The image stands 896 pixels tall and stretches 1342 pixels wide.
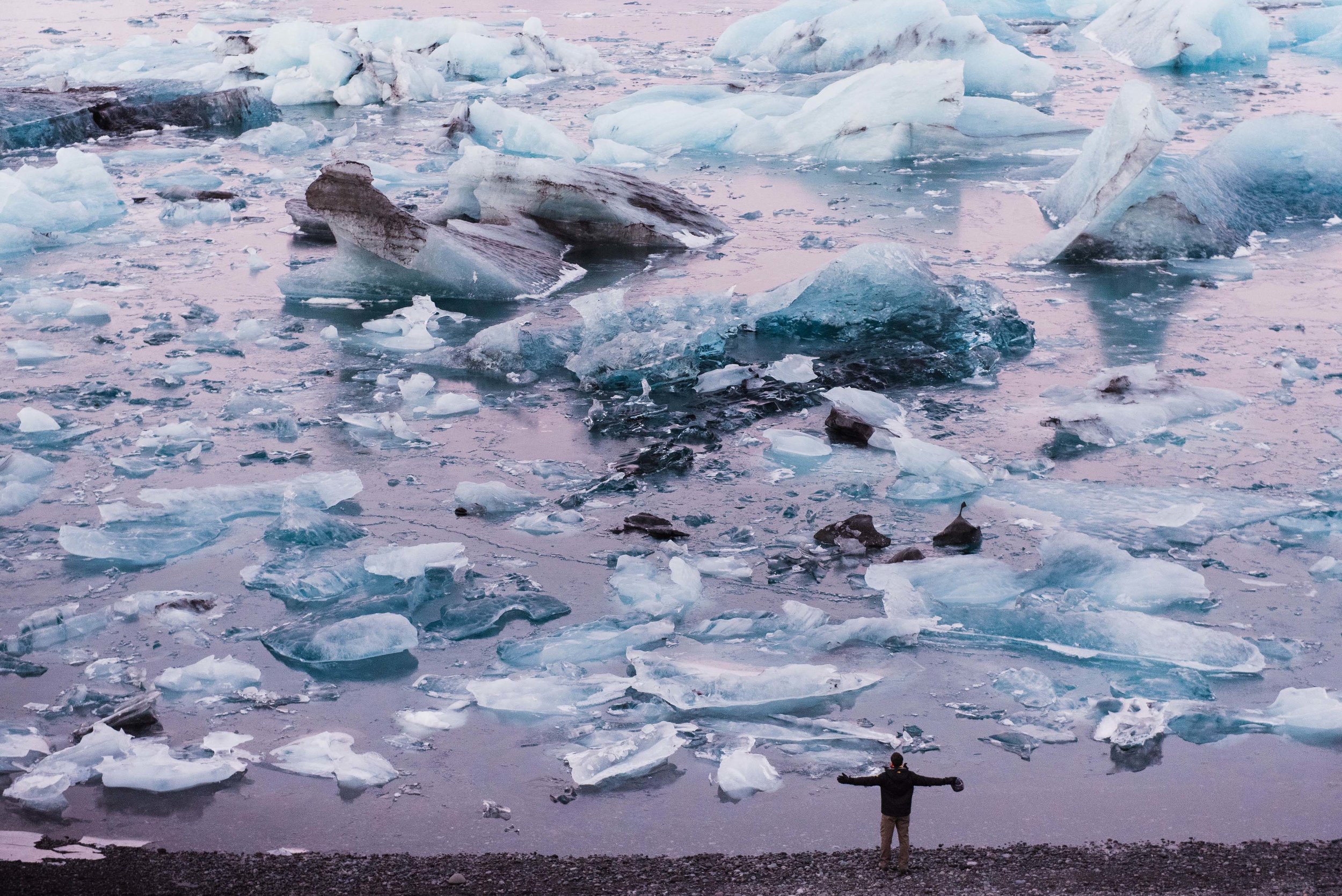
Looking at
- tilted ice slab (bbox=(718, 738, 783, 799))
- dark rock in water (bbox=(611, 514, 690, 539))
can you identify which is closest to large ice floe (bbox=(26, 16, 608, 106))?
dark rock in water (bbox=(611, 514, 690, 539))

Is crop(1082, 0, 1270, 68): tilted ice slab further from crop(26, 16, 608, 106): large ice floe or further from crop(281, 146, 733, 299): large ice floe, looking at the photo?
crop(281, 146, 733, 299): large ice floe

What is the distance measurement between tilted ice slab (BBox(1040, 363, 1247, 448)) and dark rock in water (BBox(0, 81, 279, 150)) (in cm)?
855

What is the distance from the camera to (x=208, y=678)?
3.78 metres

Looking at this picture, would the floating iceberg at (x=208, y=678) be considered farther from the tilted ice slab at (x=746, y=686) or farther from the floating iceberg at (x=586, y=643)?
the tilted ice slab at (x=746, y=686)

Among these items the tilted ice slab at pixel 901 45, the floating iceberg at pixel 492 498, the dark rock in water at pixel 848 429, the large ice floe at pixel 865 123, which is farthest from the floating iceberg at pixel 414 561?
the tilted ice slab at pixel 901 45

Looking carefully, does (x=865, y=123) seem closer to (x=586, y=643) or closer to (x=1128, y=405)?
(x=1128, y=405)

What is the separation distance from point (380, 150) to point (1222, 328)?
21.7ft

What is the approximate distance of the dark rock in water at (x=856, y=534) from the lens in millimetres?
4484

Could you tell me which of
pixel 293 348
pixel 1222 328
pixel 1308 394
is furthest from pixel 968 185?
pixel 293 348

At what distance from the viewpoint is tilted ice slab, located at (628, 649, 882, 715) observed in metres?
3.65

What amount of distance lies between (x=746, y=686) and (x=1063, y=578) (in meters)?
1.17

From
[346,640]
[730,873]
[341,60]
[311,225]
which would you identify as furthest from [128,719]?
[341,60]

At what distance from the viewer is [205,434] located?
5426 millimetres

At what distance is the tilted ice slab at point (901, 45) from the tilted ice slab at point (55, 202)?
6.93 metres
